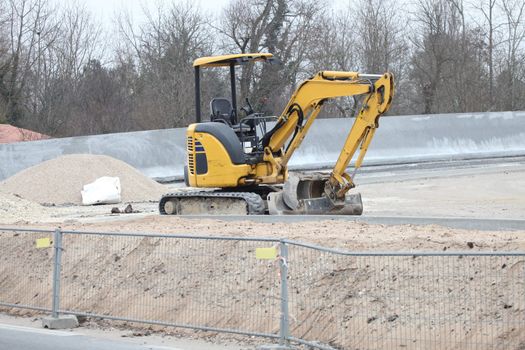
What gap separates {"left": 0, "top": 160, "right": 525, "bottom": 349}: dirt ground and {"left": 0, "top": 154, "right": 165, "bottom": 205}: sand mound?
1142 cm

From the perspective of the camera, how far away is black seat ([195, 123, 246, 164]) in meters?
19.4

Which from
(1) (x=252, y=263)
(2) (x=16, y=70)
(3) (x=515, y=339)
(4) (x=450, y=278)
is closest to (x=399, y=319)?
(4) (x=450, y=278)

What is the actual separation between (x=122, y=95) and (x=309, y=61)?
33.3 ft

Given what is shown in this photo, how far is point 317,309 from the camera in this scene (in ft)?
31.2

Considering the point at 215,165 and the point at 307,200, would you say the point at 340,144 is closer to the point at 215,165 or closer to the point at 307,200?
the point at 215,165

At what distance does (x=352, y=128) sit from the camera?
62.8 feet

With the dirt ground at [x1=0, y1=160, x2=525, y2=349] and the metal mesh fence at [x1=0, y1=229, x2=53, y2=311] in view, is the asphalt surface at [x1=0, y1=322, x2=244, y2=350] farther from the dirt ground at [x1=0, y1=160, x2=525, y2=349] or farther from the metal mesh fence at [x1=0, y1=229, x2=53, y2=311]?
the metal mesh fence at [x1=0, y1=229, x2=53, y2=311]

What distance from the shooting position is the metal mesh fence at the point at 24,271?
41.6ft

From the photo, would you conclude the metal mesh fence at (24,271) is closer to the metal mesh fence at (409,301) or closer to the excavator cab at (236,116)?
the metal mesh fence at (409,301)

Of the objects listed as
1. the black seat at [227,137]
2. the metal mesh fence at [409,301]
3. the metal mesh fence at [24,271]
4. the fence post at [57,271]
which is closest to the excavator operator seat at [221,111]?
the black seat at [227,137]

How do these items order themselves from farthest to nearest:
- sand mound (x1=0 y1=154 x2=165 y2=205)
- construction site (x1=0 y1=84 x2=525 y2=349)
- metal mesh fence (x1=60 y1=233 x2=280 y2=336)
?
1. sand mound (x1=0 y1=154 x2=165 y2=205)
2. metal mesh fence (x1=60 y1=233 x2=280 y2=336)
3. construction site (x1=0 y1=84 x2=525 y2=349)

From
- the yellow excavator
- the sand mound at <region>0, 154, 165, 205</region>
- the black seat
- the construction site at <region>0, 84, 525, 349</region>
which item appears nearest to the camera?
the construction site at <region>0, 84, 525, 349</region>

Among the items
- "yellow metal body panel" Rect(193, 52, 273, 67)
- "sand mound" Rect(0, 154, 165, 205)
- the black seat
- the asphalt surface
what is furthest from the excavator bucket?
"sand mound" Rect(0, 154, 165, 205)

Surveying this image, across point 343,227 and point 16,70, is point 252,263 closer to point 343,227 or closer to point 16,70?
point 343,227
